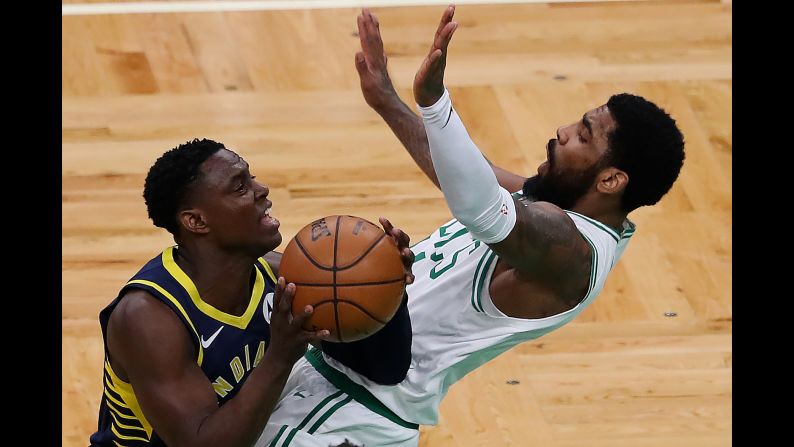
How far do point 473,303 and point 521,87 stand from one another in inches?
169

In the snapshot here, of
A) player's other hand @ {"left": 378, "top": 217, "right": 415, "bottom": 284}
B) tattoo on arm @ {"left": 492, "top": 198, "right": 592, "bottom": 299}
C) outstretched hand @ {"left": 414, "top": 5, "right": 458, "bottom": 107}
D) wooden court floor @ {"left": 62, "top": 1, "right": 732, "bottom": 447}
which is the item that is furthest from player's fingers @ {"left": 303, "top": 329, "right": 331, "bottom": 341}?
wooden court floor @ {"left": 62, "top": 1, "right": 732, "bottom": 447}

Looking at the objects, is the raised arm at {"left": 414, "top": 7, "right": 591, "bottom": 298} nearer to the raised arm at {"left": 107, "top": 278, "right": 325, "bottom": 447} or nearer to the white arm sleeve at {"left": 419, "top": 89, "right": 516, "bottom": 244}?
the white arm sleeve at {"left": 419, "top": 89, "right": 516, "bottom": 244}

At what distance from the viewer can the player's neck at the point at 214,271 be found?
427 cm

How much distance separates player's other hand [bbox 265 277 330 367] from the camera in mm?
3939

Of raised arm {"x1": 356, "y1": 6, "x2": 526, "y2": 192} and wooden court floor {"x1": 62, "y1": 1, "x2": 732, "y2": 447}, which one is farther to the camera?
wooden court floor {"x1": 62, "y1": 1, "x2": 732, "y2": 447}

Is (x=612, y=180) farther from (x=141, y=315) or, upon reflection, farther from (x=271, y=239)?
(x=141, y=315)

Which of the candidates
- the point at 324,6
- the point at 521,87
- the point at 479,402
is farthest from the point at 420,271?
the point at 324,6

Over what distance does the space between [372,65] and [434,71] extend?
91 centimetres

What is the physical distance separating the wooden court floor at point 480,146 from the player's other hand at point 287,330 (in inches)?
84.5

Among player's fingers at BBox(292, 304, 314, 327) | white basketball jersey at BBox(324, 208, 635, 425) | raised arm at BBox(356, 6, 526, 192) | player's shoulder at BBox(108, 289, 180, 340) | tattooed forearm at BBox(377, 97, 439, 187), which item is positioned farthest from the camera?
tattooed forearm at BBox(377, 97, 439, 187)

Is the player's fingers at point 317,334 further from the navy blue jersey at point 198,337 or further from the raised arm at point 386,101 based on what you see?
the raised arm at point 386,101

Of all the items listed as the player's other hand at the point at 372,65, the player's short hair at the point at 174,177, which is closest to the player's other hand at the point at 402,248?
the player's short hair at the point at 174,177

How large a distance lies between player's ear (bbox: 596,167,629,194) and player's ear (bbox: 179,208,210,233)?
3.69 ft

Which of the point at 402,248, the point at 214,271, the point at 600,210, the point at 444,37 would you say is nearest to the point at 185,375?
the point at 214,271
